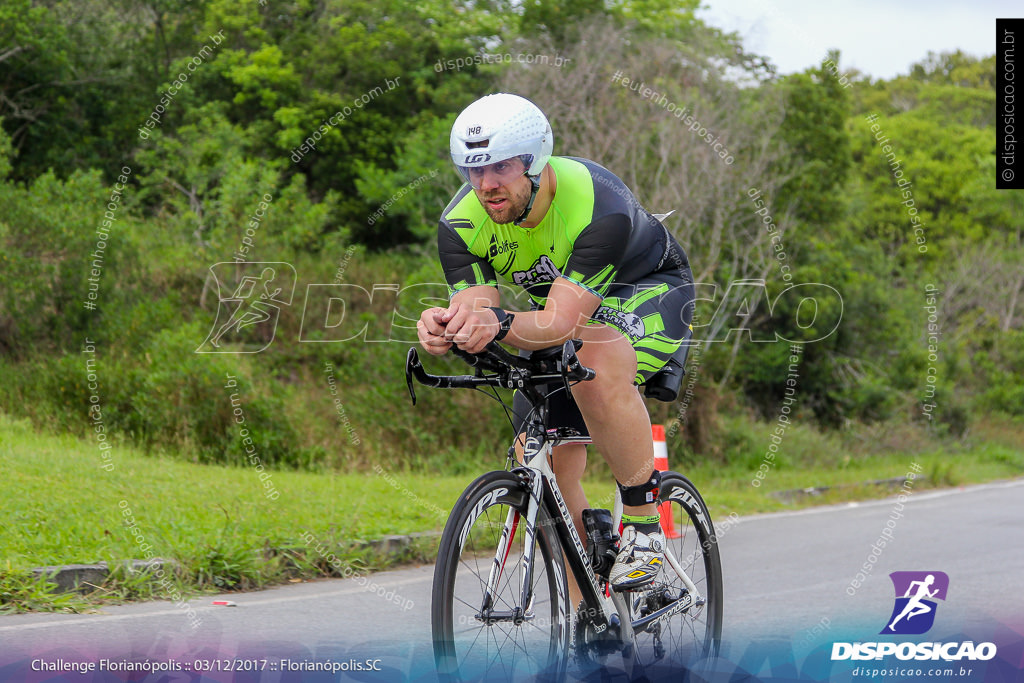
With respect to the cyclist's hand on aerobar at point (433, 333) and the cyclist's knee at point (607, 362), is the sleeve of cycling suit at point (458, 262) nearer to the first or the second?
the cyclist's knee at point (607, 362)

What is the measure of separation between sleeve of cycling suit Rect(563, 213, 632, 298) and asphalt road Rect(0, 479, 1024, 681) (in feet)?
5.15

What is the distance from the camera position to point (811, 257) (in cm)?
1859

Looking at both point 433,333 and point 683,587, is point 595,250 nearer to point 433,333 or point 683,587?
point 433,333

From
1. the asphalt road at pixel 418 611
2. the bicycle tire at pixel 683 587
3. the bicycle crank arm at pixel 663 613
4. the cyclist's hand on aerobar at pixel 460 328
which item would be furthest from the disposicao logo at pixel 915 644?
the cyclist's hand on aerobar at pixel 460 328

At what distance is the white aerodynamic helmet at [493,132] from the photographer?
11.3 ft

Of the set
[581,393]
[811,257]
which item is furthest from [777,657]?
[811,257]

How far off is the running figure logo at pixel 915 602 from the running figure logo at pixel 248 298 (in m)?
9.25

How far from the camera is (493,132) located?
136 inches

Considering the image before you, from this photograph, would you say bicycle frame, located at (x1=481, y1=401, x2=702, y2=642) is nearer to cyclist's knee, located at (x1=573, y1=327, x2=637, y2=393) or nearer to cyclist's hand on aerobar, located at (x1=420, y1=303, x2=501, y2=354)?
cyclist's knee, located at (x1=573, y1=327, x2=637, y2=393)

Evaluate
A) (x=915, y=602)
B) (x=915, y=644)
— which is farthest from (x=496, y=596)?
(x=915, y=602)

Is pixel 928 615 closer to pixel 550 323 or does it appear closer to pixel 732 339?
pixel 550 323

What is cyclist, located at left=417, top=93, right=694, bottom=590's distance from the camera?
3.46 metres

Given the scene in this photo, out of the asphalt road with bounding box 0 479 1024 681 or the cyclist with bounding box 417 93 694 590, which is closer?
the cyclist with bounding box 417 93 694 590

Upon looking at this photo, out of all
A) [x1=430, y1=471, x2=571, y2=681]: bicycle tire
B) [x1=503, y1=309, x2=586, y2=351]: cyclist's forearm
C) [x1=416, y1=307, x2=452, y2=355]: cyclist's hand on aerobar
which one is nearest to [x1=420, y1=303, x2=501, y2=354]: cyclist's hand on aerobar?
[x1=416, y1=307, x2=452, y2=355]: cyclist's hand on aerobar
